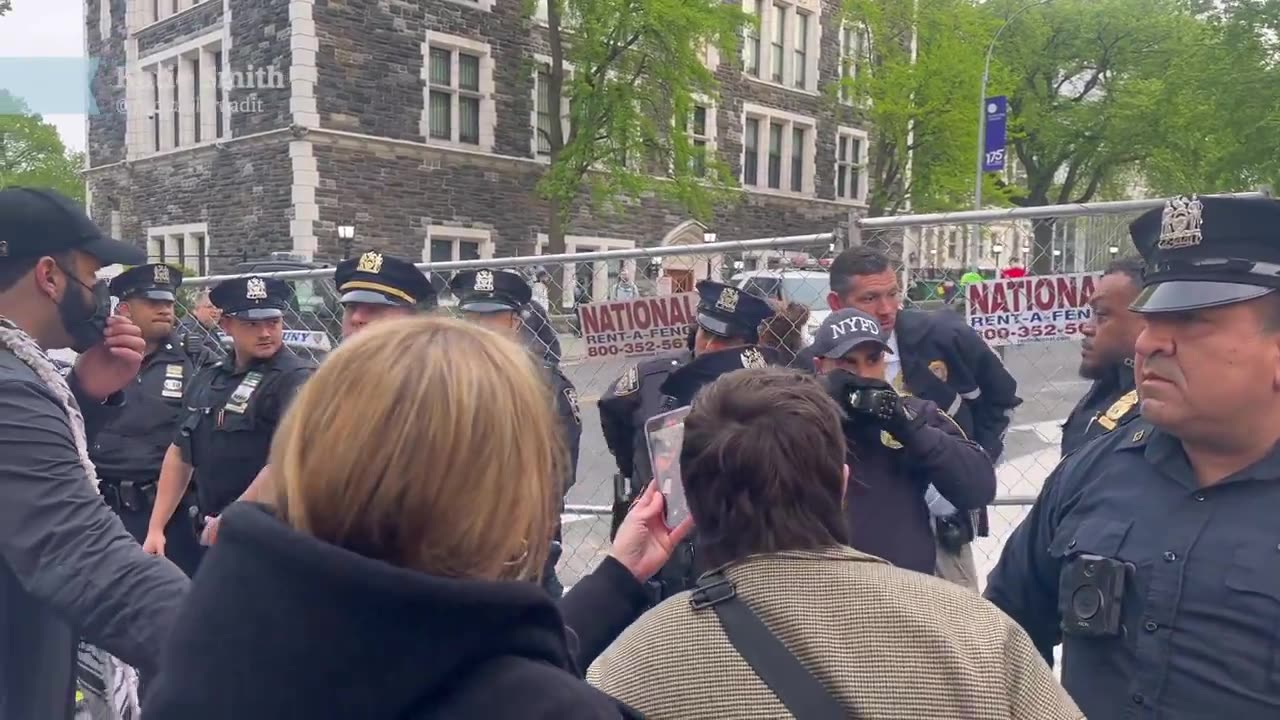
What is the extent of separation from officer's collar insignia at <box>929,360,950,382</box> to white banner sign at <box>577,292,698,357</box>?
1064 mm

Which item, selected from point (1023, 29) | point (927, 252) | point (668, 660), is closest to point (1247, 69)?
point (1023, 29)

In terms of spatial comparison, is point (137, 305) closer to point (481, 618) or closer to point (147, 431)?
point (147, 431)

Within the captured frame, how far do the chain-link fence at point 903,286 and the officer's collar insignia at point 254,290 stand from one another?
0.91 metres

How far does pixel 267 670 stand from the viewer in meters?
1.14

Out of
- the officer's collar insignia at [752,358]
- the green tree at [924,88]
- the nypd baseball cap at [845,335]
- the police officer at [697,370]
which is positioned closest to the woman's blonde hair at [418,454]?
the nypd baseball cap at [845,335]

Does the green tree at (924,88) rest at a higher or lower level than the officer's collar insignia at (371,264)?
higher

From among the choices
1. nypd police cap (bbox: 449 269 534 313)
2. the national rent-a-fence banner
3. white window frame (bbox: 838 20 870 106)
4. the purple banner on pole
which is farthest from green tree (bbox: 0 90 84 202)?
the national rent-a-fence banner

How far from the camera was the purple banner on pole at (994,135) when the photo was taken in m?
24.0

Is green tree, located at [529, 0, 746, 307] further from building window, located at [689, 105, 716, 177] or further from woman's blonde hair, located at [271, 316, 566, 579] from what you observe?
woman's blonde hair, located at [271, 316, 566, 579]

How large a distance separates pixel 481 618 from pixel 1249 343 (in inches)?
70.7

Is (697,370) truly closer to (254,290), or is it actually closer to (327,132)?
(254,290)

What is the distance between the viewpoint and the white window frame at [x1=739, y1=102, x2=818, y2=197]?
32.5 metres

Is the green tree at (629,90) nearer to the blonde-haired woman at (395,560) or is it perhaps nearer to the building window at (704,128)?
the building window at (704,128)

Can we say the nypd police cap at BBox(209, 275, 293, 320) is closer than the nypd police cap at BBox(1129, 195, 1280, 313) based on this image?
No
